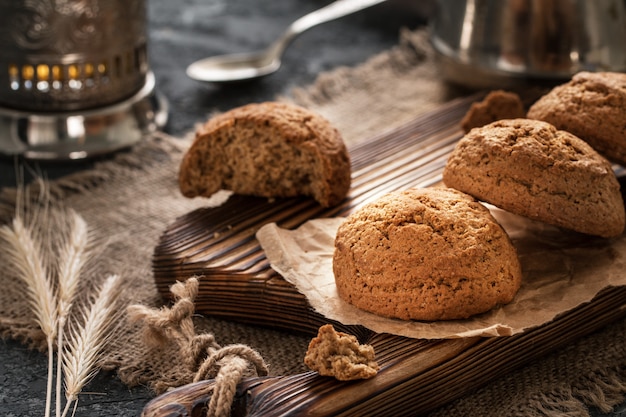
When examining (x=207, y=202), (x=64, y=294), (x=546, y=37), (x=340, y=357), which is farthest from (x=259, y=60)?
(x=340, y=357)

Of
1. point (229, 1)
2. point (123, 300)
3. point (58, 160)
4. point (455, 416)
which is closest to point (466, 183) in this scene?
point (455, 416)

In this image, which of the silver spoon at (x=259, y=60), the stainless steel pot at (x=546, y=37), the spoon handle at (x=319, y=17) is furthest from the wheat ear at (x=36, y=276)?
the stainless steel pot at (x=546, y=37)

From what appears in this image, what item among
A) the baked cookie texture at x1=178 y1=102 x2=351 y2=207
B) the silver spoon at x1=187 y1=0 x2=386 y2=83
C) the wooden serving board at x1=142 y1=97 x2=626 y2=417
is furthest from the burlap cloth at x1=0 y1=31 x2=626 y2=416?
the baked cookie texture at x1=178 y1=102 x2=351 y2=207

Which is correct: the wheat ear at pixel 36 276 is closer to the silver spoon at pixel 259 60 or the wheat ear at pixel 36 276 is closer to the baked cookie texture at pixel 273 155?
the baked cookie texture at pixel 273 155

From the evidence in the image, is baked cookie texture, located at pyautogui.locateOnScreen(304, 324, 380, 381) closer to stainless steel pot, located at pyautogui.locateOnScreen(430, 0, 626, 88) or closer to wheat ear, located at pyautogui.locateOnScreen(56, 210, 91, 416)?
wheat ear, located at pyautogui.locateOnScreen(56, 210, 91, 416)

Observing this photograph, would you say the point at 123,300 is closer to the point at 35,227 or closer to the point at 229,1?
the point at 35,227
